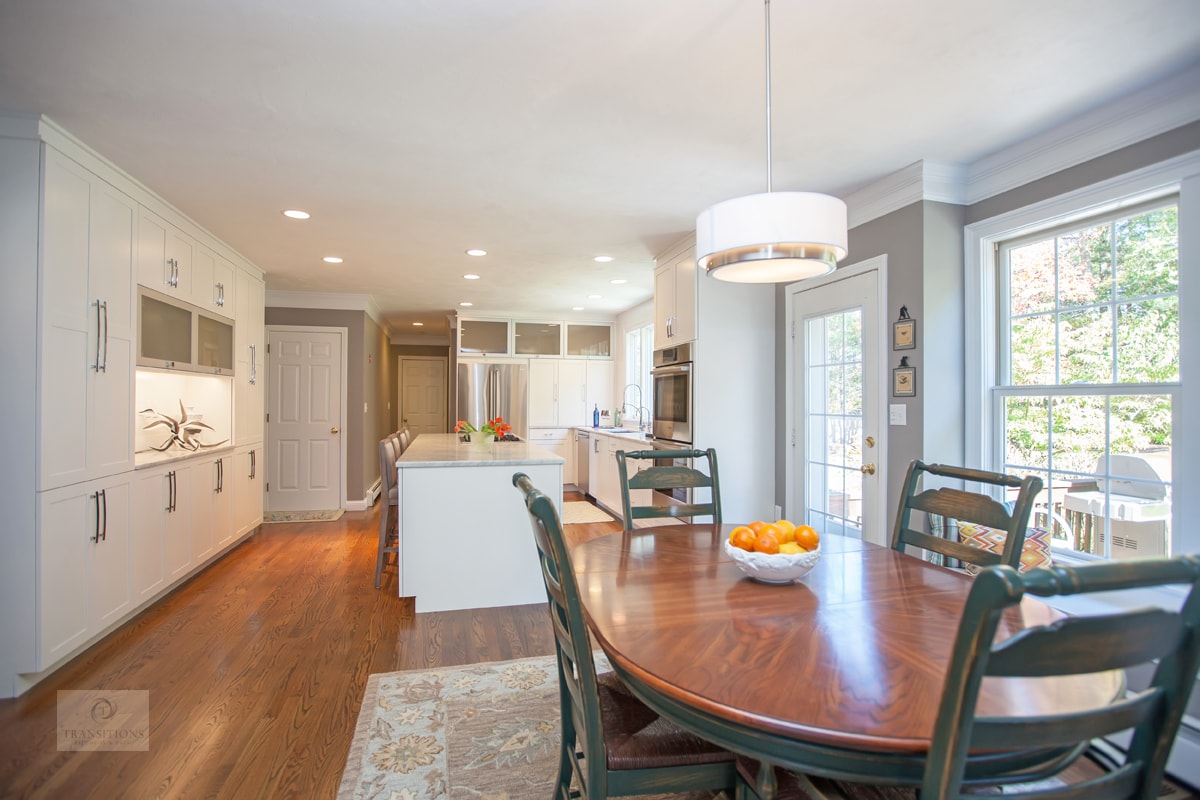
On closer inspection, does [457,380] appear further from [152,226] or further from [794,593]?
[794,593]

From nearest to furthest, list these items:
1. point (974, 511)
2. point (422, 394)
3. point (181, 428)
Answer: point (974, 511) < point (181, 428) < point (422, 394)

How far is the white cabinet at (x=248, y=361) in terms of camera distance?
15.5ft

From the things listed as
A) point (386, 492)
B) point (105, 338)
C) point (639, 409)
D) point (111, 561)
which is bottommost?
point (111, 561)

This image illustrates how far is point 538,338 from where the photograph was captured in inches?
305

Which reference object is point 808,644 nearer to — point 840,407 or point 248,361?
point 840,407

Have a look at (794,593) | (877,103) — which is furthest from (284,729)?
(877,103)

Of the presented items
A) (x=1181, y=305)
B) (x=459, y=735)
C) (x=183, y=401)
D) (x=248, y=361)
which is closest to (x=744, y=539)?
(x=459, y=735)

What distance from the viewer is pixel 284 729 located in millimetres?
2123

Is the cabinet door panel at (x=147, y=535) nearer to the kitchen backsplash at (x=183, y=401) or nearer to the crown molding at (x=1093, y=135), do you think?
the kitchen backsplash at (x=183, y=401)

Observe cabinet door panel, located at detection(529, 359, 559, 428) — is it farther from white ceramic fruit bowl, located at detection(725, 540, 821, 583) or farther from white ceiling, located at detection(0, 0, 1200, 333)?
white ceramic fruit bowl, located at detection(725, 540, 821, 583)

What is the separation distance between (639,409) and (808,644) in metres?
6.00

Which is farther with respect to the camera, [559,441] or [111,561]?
[559,441]

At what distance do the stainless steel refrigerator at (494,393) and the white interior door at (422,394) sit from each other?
326 cm

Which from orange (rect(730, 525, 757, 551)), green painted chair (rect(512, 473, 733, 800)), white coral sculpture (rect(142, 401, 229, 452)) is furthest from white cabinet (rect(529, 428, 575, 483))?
green painted chair (rect(512, 473, 733, 800))
